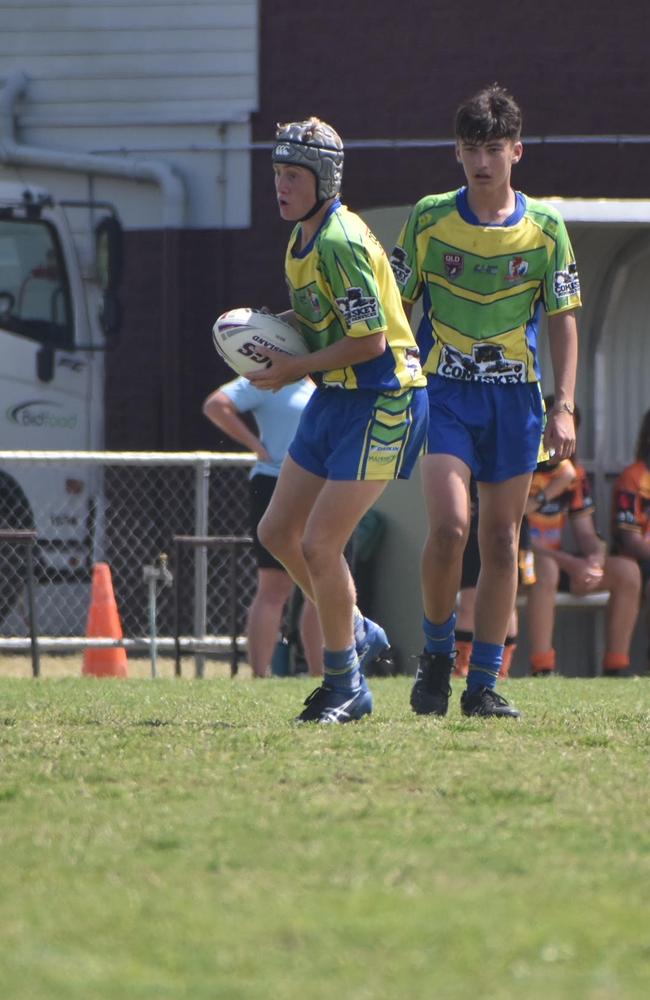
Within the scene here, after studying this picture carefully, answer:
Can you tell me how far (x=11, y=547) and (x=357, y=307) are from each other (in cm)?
744

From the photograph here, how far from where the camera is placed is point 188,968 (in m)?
3.02

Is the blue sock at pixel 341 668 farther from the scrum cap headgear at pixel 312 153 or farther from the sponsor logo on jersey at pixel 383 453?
the scrum cap headgear at pixel 312 153

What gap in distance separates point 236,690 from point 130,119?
9.17 meters

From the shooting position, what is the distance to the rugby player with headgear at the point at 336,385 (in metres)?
5.88

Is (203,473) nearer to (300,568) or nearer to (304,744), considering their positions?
(300,568)

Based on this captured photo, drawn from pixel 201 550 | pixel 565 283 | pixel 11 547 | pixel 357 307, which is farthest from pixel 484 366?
pixel 11 547

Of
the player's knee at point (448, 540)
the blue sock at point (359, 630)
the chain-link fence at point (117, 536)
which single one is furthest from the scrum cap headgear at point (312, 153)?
the chain-link fence at point (117, 536)

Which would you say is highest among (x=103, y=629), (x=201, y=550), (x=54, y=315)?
(x=54, y=315)

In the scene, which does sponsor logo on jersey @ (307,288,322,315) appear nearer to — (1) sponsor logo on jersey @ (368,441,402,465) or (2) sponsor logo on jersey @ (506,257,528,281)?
(1) sponsor logo on jersey @ (368,441,402,465)

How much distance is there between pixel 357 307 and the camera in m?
5.84

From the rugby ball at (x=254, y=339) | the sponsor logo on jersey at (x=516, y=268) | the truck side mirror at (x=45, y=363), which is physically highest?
the sponsor logo on jersey at (x=516, y=268)

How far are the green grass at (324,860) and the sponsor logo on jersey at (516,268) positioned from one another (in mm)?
1500

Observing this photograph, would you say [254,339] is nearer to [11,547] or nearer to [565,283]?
[565,283]

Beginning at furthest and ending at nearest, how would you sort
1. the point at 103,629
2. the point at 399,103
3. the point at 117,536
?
the point at 399,103
the point at 117,536
the point at 103,629
